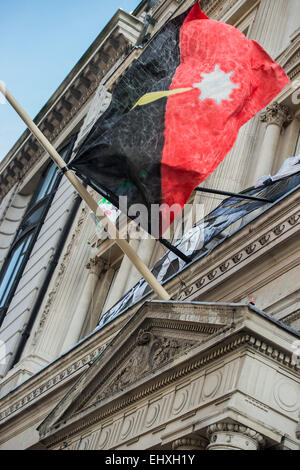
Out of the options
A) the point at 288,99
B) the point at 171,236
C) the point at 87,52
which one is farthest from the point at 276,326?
the point at 87,52

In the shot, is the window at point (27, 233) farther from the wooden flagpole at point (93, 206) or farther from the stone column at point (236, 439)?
the stone column at point (236, 439)

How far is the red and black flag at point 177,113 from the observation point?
14305 mm

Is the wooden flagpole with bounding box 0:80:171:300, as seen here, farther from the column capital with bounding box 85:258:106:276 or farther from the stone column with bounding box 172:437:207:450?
the column capital with bounding box 85:258:106:276

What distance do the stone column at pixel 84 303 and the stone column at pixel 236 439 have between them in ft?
42.8

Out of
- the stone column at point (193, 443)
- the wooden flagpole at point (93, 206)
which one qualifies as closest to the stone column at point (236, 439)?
the stone column at point (193, 443)

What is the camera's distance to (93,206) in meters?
15.1

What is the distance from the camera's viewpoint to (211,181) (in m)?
19.7

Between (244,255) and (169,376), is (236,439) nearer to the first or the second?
(169,376)

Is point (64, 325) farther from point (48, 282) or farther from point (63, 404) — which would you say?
point (63, 404)

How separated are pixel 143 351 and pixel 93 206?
327cm

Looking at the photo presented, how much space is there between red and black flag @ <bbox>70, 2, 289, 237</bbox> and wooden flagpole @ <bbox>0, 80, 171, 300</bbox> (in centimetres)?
25

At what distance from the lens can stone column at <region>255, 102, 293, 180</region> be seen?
1811 centimetres

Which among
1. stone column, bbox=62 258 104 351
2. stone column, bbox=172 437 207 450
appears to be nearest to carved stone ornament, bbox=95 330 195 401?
stone column, bbox=172 437 207 450

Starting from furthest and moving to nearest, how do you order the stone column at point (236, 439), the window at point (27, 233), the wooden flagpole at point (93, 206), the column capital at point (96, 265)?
the window at point (27, 233) < the column capital at point (96, 265) < the wooden flagpole at point (93, 206) < the stone column at point (236, 439)
